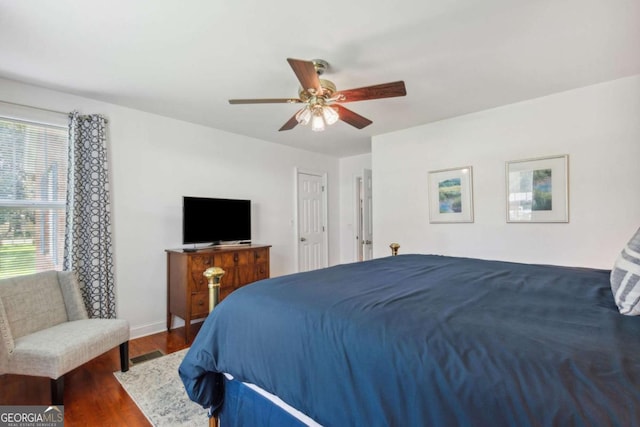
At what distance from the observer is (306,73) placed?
6.07 ft

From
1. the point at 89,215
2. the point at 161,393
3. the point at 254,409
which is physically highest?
the point at 89,215

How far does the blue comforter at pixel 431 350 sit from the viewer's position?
73 cm

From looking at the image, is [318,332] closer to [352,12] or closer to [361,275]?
[361,275]

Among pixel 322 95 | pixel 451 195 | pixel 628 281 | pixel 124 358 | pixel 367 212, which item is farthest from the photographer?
pixel 367 212

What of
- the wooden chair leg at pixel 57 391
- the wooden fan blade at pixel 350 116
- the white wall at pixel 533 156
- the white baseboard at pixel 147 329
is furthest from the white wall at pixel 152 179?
the white wall at pixel 533 156

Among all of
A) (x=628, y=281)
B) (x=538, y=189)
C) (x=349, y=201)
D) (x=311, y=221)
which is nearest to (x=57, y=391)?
(x=628, y=281)

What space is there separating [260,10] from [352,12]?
52 cm

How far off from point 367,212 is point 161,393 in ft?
11.4

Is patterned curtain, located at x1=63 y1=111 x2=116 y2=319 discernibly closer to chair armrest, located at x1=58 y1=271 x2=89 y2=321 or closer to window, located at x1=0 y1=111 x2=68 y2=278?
window, located at x1=0 y1=111 x2=68 y2=278

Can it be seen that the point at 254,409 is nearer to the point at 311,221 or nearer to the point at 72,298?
the point at 72,298

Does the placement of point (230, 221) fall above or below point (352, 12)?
below

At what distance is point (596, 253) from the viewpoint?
273cm

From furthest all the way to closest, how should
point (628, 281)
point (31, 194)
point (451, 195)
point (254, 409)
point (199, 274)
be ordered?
point (451, 195) < point (199, 274) < point (31, 194) < point (254, 409) < point (628, 281)

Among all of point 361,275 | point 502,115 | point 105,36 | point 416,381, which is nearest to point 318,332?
point 416,381
